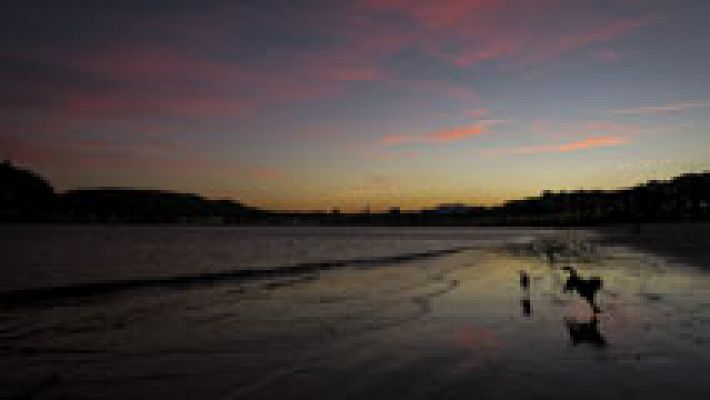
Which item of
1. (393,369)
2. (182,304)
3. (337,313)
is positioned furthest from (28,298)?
(393,369)

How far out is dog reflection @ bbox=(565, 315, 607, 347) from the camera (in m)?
12.2

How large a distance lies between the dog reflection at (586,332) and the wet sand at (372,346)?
0.18ft

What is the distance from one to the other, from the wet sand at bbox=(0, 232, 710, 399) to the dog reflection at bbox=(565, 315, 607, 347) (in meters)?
0.05

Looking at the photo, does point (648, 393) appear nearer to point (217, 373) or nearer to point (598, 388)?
point (598, 388)

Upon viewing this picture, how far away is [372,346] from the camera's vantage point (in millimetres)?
12516

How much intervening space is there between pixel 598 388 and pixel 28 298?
79.1 ft

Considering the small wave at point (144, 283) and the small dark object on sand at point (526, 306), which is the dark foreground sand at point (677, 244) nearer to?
the small dark object on sand at point (526, 306)

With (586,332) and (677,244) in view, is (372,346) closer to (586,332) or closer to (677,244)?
(586,332)

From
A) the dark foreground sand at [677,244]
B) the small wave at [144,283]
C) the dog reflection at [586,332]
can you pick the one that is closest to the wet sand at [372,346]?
the dog reflection at [586,332]

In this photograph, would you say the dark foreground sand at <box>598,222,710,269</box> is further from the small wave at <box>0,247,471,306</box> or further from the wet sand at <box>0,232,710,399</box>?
the small wave at <box>0,247,471,306</box>

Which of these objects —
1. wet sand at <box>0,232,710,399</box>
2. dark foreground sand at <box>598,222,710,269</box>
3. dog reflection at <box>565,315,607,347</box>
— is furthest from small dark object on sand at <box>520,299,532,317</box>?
dark foreground sand at <box>598,222,710,269</box>

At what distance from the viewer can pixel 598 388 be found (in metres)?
8.48

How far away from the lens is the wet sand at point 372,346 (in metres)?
8.87

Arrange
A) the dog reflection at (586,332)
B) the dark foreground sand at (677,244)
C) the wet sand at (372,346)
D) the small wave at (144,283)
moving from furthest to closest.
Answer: the dark foreground sand at (677,244) < the small wave at (144,283) < the dog reflection at (586,332) < the wet sand at (372,346)
